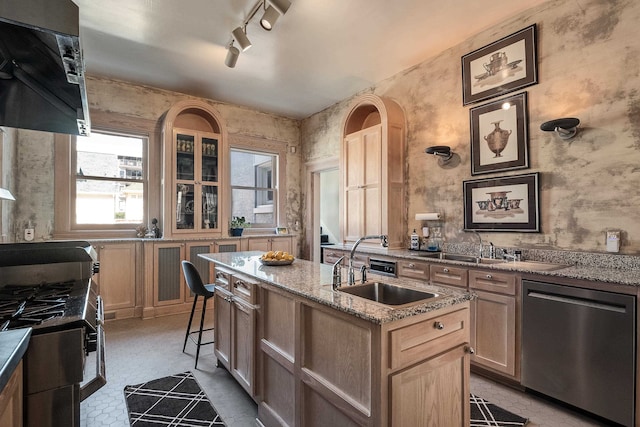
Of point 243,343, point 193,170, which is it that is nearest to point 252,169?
point 193,170

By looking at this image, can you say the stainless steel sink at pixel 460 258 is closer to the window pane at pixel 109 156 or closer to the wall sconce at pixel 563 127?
the wall sconce at pixel 563 127

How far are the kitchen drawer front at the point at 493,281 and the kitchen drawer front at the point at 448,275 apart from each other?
0.07 metres

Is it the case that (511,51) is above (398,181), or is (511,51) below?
above

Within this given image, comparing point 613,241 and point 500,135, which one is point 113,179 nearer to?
point 500,135

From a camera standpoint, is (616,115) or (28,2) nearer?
(28,2)

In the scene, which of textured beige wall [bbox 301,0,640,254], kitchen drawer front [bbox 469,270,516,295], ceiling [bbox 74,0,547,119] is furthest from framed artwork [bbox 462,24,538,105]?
kitchen drawer front [bbox 469,270,516,295]

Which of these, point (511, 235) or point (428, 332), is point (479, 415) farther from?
point (511, 235)

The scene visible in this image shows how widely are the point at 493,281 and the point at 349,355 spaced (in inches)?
66.8

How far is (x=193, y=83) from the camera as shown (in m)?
4.37

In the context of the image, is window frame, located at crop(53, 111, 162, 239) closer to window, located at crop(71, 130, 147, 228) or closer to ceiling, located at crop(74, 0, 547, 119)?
window, located at crop(71, 130, 147, 228)

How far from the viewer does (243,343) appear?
7.31 feet

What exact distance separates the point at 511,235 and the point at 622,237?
2.55 feet

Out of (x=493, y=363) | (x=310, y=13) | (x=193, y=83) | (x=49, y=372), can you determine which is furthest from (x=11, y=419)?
(x=193, y=83)

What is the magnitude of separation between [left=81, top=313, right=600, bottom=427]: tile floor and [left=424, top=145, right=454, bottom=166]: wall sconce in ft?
7.04
